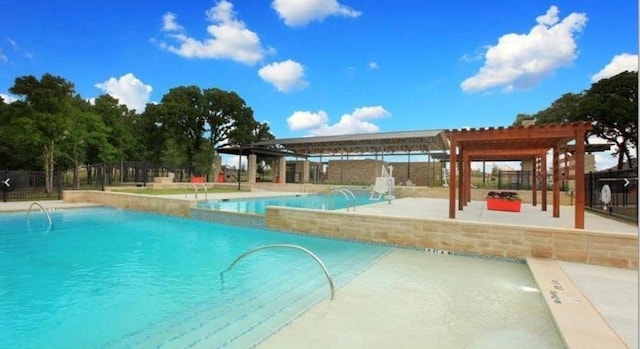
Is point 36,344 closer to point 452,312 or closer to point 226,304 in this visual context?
point 226,304

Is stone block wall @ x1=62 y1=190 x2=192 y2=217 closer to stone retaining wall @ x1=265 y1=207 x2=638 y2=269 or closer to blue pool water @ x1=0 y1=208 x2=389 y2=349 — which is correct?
blue pool water @ x1=0 y1=208 x2=389 y2=349

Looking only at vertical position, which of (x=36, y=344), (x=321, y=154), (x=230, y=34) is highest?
(x=230, y=34)

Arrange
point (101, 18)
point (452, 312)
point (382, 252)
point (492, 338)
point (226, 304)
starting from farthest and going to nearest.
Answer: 1. point (101, 18)
2. point (382, 252)
3. point (226, 304)
4. point (452, 312)
5. point (492, 338)

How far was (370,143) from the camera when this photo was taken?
23.4 m

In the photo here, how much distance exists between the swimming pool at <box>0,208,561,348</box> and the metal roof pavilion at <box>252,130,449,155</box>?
15011 mm

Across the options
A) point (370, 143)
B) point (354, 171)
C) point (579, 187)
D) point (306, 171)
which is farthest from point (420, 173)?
point (579, 187)

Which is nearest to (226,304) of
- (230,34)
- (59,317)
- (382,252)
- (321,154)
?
(59,317)

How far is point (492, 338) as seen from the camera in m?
2.98

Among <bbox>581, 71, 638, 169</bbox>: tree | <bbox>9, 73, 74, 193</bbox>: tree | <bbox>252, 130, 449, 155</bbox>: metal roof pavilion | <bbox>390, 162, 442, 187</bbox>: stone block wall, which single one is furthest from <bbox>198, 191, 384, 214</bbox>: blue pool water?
<bbox>581, 71, 638, 169</bbox>: tree

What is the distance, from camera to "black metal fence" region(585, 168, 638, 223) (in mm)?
8430

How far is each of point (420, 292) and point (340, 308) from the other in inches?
47.4

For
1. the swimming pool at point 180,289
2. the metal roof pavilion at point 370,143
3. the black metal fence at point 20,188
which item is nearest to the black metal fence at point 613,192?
the swimming pool at point 180,289

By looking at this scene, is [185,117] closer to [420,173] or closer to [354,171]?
[354,171]

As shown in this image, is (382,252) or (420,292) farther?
(382,252)
